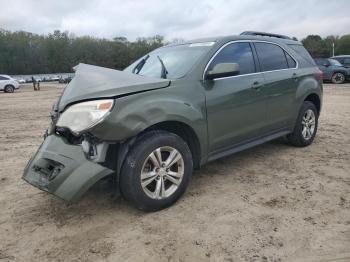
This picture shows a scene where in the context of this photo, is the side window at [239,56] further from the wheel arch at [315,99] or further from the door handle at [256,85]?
the wheel arch at [315,99]

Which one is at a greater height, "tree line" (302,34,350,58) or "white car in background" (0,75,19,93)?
"tree line" (302,34,350,58)

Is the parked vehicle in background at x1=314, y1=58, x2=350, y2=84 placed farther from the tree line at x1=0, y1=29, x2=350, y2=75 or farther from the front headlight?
the tree line at x1=0, y1=29, x2=350, y2=75

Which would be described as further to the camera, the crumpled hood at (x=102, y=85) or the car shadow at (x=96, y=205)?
the car shadow at (x=96, y=205)

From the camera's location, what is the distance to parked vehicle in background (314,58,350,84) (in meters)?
20.4

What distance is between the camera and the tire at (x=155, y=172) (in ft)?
11.1

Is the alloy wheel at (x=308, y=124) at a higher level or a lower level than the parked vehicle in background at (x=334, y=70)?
lower

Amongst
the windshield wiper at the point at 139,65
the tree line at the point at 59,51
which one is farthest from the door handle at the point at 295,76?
the tree line at the point at 59,51

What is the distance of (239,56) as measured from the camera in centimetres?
462

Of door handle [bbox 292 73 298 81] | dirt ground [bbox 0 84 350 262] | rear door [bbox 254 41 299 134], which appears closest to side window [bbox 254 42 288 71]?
rear door [bbox 254 41 299 134]

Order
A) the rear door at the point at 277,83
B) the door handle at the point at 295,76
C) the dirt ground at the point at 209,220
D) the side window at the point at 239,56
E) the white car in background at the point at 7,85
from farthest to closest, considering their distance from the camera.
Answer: the white car in background at the point at 7,85 → the door handle at the point at 295,76 → the rear door at the point at 277,83 → the side window at the point at 239,56 → the dirt ground at the point at 209,220

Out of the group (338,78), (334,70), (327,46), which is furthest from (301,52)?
(327,46)

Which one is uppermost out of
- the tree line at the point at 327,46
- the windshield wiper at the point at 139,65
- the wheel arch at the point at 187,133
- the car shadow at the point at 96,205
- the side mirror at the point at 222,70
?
the tree line at the point at 327,46

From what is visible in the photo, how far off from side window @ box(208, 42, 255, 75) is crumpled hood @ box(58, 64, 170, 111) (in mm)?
905

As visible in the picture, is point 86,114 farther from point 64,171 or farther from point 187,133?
point 187,133
